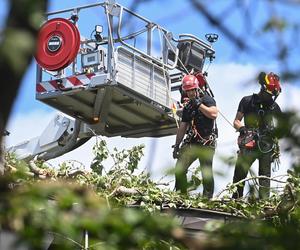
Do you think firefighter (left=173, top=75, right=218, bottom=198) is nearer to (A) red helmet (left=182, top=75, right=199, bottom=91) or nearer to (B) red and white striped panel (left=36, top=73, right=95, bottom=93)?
(A) red helmet (left=182, top=75, right=199, bottom=91)

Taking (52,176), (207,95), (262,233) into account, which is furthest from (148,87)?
(262,233)

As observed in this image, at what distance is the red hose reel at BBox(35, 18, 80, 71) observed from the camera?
11.9 metres

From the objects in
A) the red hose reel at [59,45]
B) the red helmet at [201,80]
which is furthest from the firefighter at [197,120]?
the red hose reel at [59,45]

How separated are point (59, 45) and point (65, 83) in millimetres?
424

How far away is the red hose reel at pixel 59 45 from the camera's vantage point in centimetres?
1191

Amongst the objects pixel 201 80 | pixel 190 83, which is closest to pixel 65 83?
pixel 201 80

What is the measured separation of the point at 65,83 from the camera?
1209 centimetres

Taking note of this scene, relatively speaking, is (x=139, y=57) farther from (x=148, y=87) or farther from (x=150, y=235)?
(x=150, y=235)

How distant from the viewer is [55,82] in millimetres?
12195

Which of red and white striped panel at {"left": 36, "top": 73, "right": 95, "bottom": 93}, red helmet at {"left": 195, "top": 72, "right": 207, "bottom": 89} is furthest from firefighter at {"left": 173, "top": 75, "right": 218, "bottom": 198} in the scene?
red and white striped panel at {"left": 36, "top": 73, "right": 95, "bottom": 93}

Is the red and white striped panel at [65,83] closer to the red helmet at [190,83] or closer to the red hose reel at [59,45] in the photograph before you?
the red hose reel at [59,45]

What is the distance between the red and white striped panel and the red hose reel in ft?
0.63

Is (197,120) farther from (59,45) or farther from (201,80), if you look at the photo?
(59,45)

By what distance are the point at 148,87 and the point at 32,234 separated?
9.67 meters
